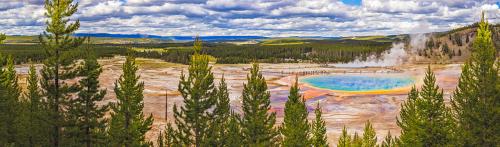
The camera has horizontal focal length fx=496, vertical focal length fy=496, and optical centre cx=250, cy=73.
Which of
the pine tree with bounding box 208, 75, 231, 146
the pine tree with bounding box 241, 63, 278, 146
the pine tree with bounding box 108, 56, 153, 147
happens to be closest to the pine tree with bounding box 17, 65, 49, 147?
the pine tree with bounding box 108, 56, 153, 147

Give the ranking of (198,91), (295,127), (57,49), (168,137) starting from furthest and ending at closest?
(168,137)
(198,91)
(295,127)
(57,49)

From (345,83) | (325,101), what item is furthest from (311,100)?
(345,83)

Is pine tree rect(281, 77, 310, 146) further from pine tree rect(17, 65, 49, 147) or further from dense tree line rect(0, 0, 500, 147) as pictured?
pine tree rect(17, 65, 49, 147)

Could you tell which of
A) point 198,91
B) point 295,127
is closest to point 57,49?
point 198,91

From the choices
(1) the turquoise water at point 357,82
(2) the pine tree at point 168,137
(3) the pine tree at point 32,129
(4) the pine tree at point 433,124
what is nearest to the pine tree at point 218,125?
(2) the pine tree at point 168,137

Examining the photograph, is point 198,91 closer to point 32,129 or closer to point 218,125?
point 218,125

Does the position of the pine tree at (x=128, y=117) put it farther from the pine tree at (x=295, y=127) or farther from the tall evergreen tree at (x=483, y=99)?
the tall evergreen tree at (x=483, y=99)

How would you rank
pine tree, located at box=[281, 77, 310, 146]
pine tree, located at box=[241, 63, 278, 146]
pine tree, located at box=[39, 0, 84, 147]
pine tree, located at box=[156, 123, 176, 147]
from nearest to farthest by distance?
pine tree, located at box=[39, 0, 84, 147], pine tree, located at box=[281, 77, 310, 146], pine tree, located at box=[241, 63, 278, 146], pine tree, located at box=[156, 123, 176, 147]

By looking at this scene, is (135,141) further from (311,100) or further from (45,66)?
(311,100)
